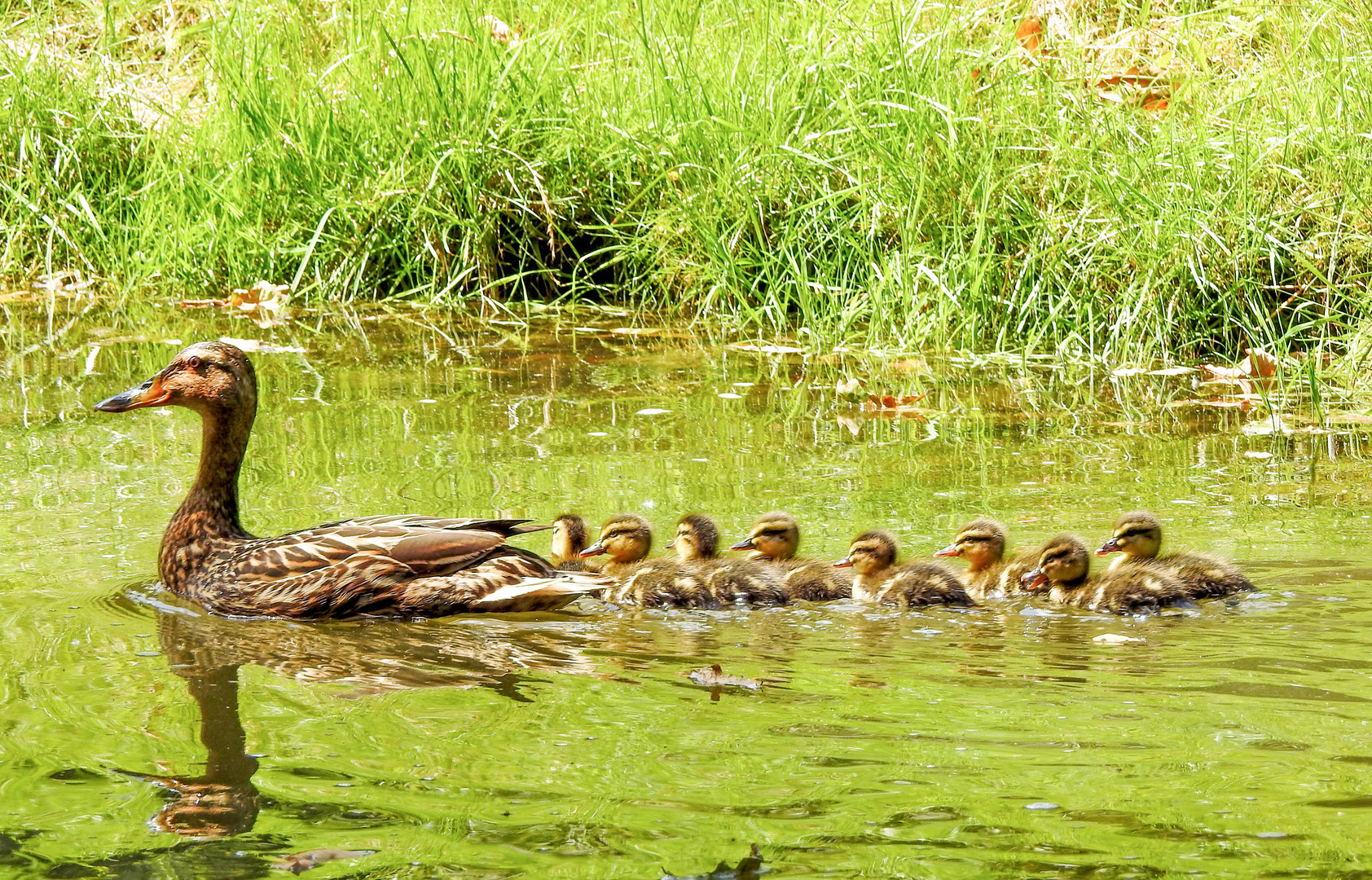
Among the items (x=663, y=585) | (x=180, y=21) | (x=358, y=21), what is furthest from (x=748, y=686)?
(x=180, y=21)

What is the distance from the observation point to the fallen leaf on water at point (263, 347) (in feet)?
29.3

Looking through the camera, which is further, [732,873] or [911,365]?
[911,365]

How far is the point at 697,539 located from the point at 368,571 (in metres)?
1.10

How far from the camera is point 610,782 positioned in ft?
11.5

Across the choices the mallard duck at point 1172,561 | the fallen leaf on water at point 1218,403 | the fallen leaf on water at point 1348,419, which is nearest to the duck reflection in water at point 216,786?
the mallard duck at point 1172,561

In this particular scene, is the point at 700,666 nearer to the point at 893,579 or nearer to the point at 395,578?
the point at 893,579

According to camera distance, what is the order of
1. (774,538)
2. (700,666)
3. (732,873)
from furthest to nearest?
1. (774,538)
2. (700,666)
3. (732,873)

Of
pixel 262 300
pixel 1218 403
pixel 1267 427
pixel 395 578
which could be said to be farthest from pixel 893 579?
pixel 262 300

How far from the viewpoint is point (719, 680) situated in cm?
425

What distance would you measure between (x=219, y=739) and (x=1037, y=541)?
2.99m

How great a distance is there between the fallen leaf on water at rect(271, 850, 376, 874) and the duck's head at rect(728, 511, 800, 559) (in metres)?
2.57

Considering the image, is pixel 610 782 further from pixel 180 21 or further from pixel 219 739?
pixel 180 21

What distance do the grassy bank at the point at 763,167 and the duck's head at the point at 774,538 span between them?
3105 mm

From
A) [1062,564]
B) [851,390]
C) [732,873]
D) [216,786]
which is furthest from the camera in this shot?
[851,390]
